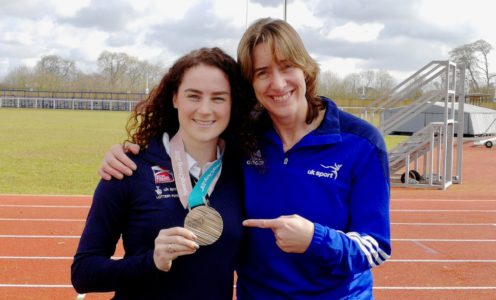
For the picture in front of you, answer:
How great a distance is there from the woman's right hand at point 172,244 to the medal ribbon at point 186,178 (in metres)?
0.16

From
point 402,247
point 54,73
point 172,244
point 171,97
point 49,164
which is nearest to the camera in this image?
point 172,244

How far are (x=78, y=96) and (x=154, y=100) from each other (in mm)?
106240

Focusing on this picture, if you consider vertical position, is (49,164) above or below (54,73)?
below

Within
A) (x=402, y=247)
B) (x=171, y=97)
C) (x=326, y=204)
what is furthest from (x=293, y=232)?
(x=402, y=247)

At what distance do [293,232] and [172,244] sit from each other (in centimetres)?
38

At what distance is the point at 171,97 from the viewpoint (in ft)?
7.34

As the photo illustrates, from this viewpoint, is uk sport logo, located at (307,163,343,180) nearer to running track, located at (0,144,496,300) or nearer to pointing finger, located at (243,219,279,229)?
pointing finger, located at (243,219,279,229)

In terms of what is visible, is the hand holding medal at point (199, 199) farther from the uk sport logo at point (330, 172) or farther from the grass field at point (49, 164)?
the grass field at point (49, 164)

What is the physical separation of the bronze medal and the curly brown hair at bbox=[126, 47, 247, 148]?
431 millimetres

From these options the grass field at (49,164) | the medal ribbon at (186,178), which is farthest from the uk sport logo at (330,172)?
the grass field at (49,164)

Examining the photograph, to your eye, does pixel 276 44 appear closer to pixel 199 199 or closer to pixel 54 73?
pixel 199 199

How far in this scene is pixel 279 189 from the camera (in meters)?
2.05

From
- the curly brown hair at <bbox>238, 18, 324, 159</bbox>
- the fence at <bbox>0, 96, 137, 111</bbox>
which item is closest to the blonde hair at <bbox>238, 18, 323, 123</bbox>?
the curly brown hair at <bbox>238, 18, 324, 159</bbox>

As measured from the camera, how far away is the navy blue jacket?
1935 millimetres
